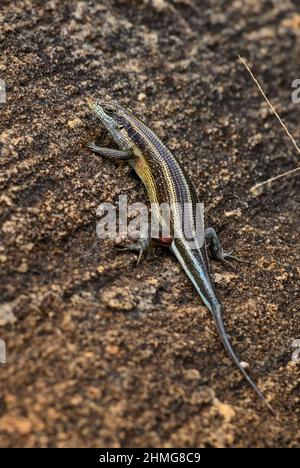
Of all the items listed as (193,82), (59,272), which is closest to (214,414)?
(59,272)

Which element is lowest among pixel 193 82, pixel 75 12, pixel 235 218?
pixel 235 218

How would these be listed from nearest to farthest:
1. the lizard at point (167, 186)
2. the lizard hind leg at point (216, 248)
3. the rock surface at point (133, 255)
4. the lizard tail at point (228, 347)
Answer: the rock surface at point (133, 255) → the lizard tail at point (228, 347) → the lizard at point (167, 186) → the lizard hind leg at point (216, 248)

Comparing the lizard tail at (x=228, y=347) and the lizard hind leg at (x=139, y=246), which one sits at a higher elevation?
the lizard hind leg at (x=139, y=246)

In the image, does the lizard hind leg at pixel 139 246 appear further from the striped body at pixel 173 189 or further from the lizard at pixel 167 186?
the striped body at pixel 173 189

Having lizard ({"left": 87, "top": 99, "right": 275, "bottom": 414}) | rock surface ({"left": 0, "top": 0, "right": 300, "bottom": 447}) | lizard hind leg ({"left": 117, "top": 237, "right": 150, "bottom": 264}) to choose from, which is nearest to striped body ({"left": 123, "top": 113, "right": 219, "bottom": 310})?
lizard ({"left": 87, "top": 99, "right": 275, "bottom": 414})

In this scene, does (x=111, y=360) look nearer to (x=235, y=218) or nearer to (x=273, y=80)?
(x=235, y=218)

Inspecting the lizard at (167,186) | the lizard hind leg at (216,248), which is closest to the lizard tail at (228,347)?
the lizard at (167,186)

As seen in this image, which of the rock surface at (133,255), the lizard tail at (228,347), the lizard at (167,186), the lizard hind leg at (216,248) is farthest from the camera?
the lizard hind leg at (216,248)

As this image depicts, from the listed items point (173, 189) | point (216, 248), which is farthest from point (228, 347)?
point (173, 189)
